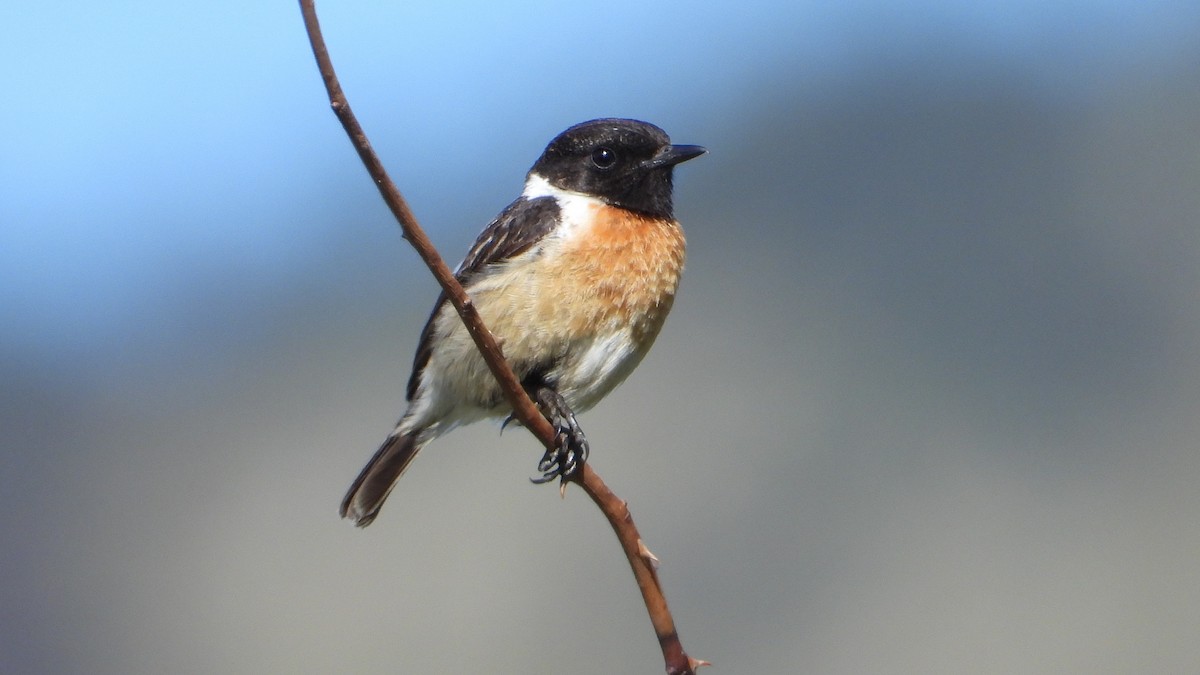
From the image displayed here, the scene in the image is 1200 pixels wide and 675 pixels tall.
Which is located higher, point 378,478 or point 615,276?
point 615,276

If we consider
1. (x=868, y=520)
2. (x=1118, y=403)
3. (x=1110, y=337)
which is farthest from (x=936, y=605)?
(x=1110, y=337)

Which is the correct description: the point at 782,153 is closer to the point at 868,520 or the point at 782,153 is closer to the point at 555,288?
the point at 868,520

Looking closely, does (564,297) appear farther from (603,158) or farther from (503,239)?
(603,158)

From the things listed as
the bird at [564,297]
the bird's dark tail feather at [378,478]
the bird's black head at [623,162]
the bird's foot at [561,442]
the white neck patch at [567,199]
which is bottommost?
the bird's dark tail feather at [378,478]

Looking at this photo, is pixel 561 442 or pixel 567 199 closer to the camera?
pixel 561 442

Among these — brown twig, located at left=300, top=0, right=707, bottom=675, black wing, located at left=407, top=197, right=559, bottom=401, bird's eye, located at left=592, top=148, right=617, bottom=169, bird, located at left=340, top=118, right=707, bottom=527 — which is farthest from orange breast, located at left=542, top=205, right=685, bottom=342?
brown twig, located at left=300, top=0, right=707, bottom=675

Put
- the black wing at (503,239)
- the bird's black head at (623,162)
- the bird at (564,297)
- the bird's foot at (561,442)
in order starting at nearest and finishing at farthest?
the bird's foot at (561,442) → the bird at (564,297) → the black wing at (503,239) → the bird's black head at (623,162)

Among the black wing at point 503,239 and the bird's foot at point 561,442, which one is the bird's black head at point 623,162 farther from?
the bird's foot at point 561,442

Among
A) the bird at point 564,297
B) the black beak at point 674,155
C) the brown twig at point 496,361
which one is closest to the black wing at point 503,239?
the bird at point 564,297

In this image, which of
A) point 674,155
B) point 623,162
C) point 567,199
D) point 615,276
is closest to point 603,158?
point 623,162
